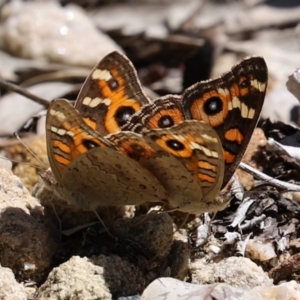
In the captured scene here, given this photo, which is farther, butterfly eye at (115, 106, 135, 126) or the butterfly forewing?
butterfly eye at (115, 106, 135, 126)

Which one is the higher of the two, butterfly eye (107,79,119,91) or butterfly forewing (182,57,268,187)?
butterfly forewing (182,57,268,187)

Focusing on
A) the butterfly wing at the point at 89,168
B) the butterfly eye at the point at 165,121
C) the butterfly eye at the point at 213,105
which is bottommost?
the butterfly wing at the point at 89,168

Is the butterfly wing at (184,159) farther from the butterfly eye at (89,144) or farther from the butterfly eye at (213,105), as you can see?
the butterfly eye at (213,105)

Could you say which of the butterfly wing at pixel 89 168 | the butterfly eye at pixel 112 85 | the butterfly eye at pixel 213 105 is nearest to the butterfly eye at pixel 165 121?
the butterfly eye at pixel 213 105

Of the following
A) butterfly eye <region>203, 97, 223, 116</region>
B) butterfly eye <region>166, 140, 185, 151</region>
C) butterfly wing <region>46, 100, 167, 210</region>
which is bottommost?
butterfly wing <region>46, 100, 167, 210</region>

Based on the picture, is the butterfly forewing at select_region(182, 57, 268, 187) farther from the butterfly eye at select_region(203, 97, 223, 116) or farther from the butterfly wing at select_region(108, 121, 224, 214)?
the butterfly wing at select_region(108, 121, 224, 214)

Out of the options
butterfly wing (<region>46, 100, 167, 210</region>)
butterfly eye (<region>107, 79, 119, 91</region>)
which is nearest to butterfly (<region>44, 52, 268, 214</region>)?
butterfly wing (<region>46, 100, 167, 210</region>)

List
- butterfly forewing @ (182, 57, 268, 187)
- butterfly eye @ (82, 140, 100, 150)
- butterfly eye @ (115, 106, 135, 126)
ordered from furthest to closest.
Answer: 1. butterfly eye @ (115, 106, 135, 126)
2. butterfly forewing @ (182, 57, 268, 187)
3. butterfly eye @ (82, 140, 100, 150)

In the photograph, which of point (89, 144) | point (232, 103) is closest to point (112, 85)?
point (89, 144)
